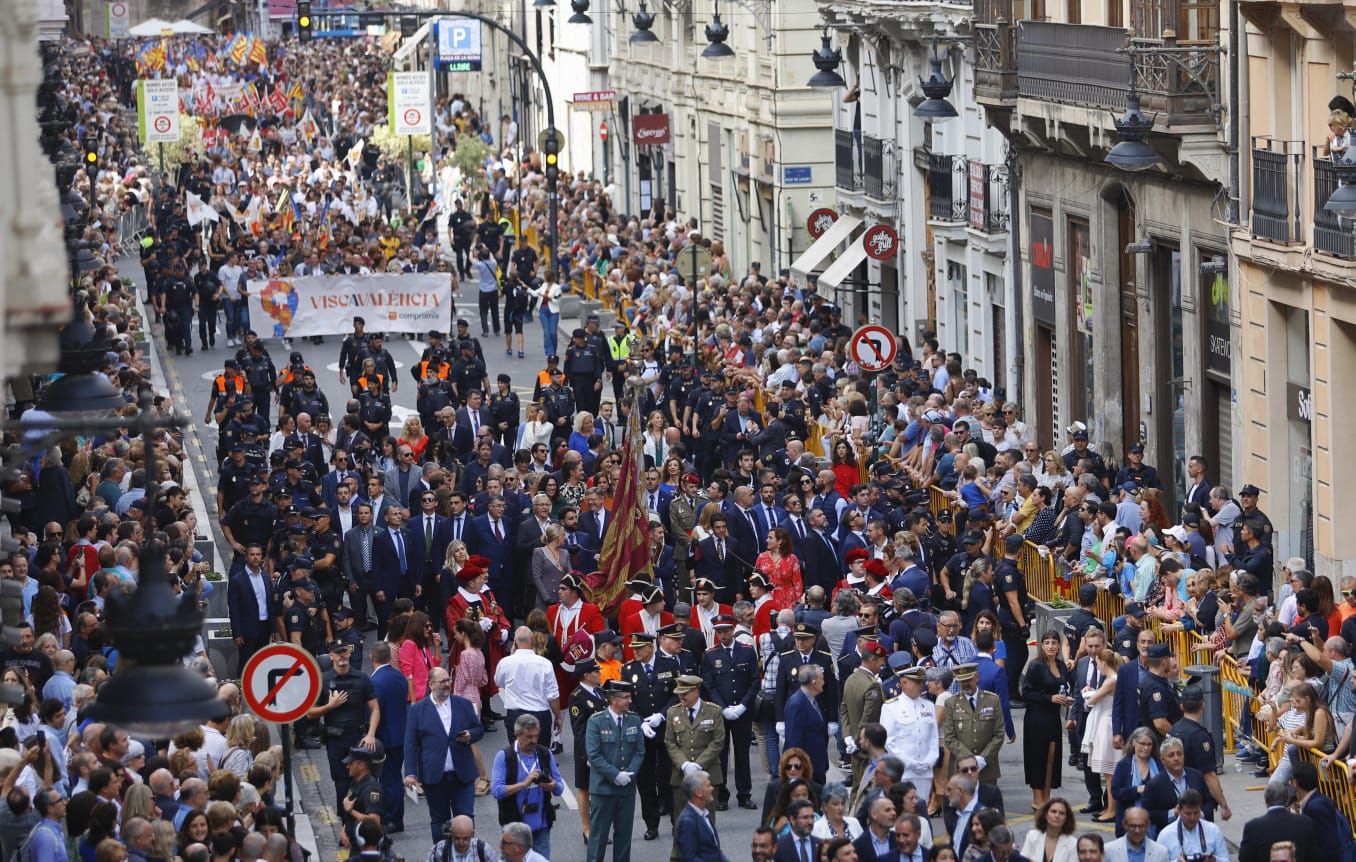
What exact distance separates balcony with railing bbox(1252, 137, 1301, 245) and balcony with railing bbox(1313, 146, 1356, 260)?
17.0 inches

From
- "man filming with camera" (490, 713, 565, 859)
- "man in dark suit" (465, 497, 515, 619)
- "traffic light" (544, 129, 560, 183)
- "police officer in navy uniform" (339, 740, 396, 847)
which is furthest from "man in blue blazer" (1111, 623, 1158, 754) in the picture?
"traffic light" (544, 129, 560, 183)

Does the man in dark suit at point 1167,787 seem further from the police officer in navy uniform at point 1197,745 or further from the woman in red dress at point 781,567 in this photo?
the woman in red dress at point 781,567

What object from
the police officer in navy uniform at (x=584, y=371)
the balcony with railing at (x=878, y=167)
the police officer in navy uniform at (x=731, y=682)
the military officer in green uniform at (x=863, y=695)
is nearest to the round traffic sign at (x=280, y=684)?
the police officer in navy uniform at (x=731, y=682)

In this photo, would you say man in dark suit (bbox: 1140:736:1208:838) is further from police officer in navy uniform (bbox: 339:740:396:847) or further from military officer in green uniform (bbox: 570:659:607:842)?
police officer in navy uniform (bbox: 339:740:396:847)

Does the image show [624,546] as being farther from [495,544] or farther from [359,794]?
[359,794]

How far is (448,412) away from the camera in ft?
101

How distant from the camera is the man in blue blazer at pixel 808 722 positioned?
1883cm

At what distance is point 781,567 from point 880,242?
17699 mm

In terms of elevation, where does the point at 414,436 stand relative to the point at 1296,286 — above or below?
below

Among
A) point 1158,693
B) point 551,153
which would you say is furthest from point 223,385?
point 1158,693

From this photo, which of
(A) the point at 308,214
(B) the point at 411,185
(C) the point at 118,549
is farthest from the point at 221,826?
(B) the point at 411,185

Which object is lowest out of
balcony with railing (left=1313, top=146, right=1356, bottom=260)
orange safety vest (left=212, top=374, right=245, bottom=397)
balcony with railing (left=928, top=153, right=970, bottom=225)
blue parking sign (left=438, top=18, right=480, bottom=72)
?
orange safety vest (left=212, top=374, right=245, bottom=397)

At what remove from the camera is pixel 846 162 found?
151 ft

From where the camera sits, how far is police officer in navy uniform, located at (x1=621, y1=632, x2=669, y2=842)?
18.9 metres
